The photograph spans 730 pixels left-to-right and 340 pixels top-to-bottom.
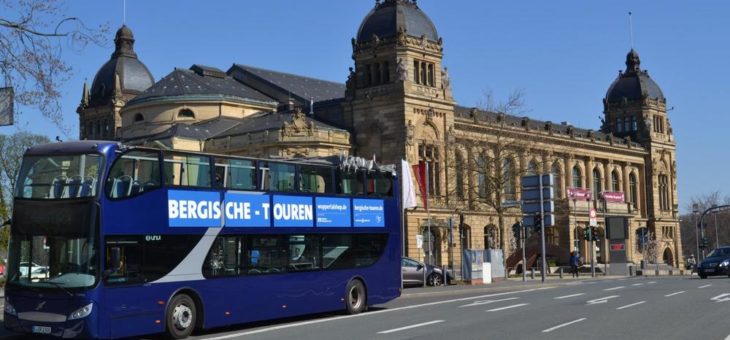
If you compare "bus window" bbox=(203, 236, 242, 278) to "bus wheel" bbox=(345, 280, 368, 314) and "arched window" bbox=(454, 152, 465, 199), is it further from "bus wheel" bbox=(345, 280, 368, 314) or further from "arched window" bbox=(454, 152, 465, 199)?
"arched window" bbox=(454, 152, 465, 199)

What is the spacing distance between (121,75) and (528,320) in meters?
88.5

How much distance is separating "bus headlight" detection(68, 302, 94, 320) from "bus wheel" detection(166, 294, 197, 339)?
6.71 ft

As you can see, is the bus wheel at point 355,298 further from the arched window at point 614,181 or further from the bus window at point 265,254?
the arched window at point 614,181

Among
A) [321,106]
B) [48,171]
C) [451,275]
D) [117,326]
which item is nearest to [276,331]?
[117,326]

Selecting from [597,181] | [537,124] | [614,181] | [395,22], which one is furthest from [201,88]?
[614,181]

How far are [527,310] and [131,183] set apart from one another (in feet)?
35.7

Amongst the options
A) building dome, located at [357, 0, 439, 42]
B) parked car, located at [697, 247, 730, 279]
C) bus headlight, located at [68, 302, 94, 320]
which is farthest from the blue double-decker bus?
building dome, located at [357, 0, 439, 42]

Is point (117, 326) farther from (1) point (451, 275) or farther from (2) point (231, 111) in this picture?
(2) point (231, 111)

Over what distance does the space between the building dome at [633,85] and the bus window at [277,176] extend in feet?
318

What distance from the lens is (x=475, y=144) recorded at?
218 feet

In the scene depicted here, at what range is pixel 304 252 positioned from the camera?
22.0 metres

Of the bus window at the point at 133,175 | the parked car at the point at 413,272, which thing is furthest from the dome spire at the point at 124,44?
the bus window at the point at 133,175

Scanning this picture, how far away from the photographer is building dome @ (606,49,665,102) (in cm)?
11269

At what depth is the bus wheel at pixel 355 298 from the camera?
23.7m
